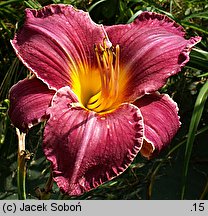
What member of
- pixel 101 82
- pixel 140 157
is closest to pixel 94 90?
pixel 101 82

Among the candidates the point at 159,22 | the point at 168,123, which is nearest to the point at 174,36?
the point at 159,22

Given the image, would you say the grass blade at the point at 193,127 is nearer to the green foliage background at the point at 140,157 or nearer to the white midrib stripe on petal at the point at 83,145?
the green foliage background at the point at 140,157

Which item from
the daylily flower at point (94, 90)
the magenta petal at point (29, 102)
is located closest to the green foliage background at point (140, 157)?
the daylily flower at point (94, 90)

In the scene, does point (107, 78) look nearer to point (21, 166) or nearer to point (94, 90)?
point (94, 90)

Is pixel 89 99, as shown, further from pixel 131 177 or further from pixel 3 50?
pixel 3 50

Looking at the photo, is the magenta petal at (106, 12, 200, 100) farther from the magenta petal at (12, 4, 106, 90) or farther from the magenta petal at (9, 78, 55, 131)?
the magenta petal at (9, 78, 55, 131)

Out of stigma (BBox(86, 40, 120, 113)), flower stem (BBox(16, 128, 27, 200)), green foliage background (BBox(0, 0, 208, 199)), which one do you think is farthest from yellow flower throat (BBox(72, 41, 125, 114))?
green foliage background (BBox(0, 0, 208, 199))
